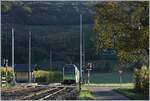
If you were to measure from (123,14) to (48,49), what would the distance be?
6496 centimetres

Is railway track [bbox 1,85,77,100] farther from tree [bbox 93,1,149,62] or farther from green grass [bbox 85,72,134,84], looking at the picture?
green grass [bbox 85,72,134,84]

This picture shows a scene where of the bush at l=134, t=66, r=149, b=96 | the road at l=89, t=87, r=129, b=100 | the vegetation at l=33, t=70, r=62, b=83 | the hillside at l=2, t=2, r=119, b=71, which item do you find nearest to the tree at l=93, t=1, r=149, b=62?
the bush at l=134, t=66, r=149, b=96

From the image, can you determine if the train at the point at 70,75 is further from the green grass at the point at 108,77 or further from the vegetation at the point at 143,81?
the vegetation at the point at 143,81

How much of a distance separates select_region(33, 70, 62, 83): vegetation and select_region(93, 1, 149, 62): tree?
1441 inches

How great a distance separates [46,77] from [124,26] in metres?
39.6

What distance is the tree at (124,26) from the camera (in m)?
24.1

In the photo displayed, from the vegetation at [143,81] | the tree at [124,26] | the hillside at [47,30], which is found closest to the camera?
the vegetation at [143,81]

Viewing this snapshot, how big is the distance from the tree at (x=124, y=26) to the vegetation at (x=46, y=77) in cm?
3659

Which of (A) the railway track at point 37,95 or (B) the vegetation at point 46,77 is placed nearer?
(A) the railway track at point 37,95

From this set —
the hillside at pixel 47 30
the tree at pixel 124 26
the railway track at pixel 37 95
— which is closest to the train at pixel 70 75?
the railway track at pixel 37 95

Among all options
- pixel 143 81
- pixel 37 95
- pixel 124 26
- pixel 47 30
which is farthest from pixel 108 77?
pixel 124 26

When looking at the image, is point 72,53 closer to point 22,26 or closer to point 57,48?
point 57,48

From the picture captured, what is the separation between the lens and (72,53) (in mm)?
86625

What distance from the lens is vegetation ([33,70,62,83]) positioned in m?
63.3
